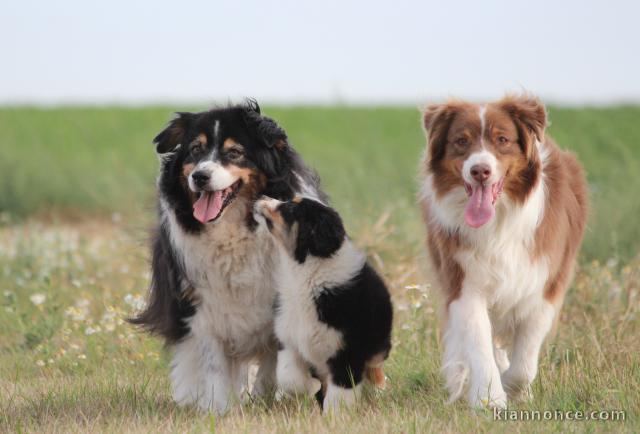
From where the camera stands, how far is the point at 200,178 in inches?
201

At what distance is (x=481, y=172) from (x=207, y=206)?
156 cm

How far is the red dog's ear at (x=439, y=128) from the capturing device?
17.6ft

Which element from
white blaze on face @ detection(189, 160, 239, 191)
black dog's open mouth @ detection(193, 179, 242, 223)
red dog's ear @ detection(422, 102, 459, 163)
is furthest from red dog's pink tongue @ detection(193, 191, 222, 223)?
red dog's ear @ detection(422, 102, 459, 163)

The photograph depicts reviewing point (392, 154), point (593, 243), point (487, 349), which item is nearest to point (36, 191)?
point (392, 154)

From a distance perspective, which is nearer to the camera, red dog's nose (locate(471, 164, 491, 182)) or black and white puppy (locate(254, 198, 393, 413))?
red dog's nose (locate(471, 164, 491, 182))

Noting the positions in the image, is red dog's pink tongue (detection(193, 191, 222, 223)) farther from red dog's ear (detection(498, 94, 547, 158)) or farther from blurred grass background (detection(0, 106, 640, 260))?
red dog's ear (detection(498, 94, 547, 158))

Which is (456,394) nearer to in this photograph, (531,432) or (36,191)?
(531,432)

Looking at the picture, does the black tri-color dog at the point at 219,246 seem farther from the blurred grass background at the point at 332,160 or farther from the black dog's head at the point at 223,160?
the blurred grass background at the point at 332,160

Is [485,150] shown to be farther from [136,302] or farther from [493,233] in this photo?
[136,302]

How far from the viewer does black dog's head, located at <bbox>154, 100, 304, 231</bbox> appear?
5285 millimetres

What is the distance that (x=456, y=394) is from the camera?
5453mm

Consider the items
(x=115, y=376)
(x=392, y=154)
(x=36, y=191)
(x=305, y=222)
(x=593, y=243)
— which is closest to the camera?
(x=305, y=222)

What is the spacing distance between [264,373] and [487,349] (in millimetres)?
1449

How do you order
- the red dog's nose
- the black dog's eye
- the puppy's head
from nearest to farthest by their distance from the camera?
the red dog's nose
the puppy's head
the black dog's eye
